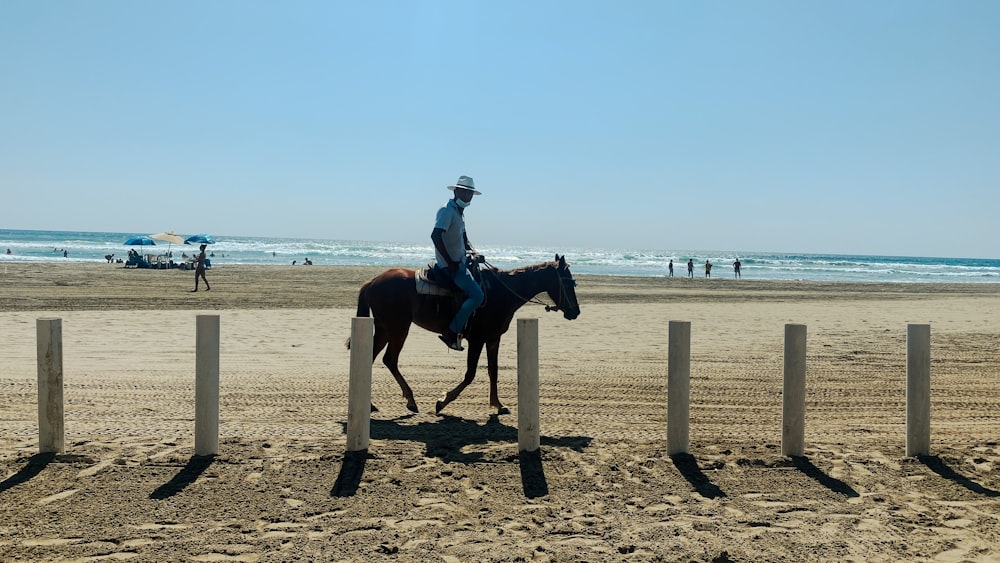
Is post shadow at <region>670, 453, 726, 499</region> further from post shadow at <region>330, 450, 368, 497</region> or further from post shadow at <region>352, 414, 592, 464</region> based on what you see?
post shadow at <region>330, 450, 368, 497</region>

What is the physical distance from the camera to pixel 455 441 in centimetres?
662

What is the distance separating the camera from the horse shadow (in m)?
5.45

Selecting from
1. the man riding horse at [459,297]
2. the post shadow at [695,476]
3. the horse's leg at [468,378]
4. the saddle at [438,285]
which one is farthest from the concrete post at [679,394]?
the saddle at [438,285]

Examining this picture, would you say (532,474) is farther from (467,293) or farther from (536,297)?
(536,297)

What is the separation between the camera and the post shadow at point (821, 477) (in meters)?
5.32

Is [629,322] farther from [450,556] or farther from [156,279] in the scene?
[156,279]

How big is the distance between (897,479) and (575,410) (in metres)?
3.31

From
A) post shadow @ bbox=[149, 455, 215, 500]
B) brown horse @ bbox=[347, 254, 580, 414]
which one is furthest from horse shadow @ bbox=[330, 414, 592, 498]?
post shadow @ bbox=[149, 455, 215, 500]

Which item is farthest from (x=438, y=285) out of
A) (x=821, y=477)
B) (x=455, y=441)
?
(x=821, y=477)

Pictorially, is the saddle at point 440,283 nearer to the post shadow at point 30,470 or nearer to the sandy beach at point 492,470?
the sandy beach at point 492,470

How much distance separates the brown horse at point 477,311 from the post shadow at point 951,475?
383cm

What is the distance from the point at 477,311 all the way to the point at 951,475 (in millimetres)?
4811

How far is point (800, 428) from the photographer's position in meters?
6.11

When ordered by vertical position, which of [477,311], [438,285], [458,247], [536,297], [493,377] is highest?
[458,247]
